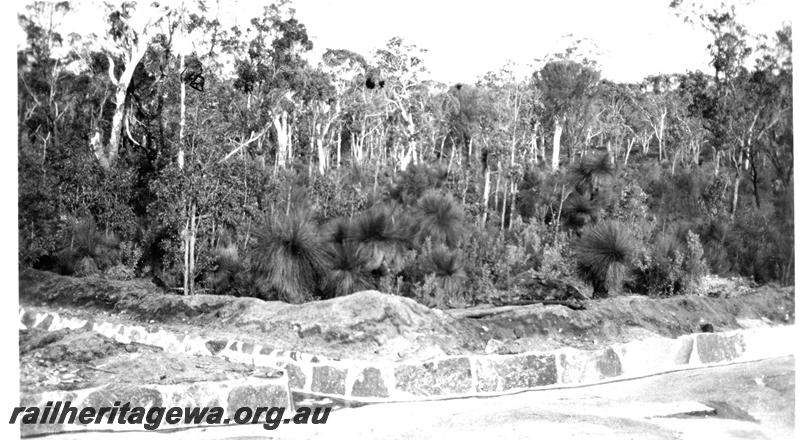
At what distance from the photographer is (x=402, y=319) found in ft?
28.1

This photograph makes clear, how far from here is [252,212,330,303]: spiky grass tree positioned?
10141mm

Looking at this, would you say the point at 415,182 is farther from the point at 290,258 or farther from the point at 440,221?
the point at 290,258

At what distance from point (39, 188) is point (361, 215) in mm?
4032

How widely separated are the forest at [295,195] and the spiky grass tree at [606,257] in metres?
0.02

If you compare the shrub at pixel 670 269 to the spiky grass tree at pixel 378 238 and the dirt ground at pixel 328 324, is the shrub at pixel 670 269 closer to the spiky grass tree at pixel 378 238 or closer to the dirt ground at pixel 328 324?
the dirt ground at pixel 328 324

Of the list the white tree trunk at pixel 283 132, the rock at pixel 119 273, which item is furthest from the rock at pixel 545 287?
the white tree trunk at pixel 283 132

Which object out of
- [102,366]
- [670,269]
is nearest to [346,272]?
[102,366]

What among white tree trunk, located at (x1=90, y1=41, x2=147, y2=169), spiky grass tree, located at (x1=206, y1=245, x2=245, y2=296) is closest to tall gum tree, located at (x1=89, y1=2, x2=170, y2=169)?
white tree trunk, located at (x1=90, y1=41, x2=147, y2=169)

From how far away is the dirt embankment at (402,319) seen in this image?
834 cm

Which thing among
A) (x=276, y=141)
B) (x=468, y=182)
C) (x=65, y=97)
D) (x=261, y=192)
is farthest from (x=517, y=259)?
(x=276, y=141)

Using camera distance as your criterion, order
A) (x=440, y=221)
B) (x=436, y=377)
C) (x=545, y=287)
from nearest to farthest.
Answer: (x=436, y=377) < (x=545, y=287) < (x=440, y=221)

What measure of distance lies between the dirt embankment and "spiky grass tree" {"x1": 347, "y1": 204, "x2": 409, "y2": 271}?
65.2 inches

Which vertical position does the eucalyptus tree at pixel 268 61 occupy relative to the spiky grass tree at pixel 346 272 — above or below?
above

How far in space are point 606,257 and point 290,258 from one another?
3.99 m
